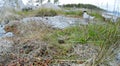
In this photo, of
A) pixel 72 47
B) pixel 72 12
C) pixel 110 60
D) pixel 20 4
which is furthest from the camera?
pixel 20 4

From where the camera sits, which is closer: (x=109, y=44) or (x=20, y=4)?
(x=109, y=44)

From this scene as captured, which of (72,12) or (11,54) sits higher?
(11,54)

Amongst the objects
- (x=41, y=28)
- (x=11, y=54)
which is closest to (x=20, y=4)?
(x=41, y=28)

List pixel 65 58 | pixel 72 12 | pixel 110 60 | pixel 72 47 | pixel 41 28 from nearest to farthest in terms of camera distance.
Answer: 1. pixel 110 60
2. pixel 65 58
3. pixel 72 47
4. pixel 41 28
5. pixel 72 12

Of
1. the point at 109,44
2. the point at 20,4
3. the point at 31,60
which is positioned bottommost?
the point at 20,4

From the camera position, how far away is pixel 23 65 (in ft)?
13.1

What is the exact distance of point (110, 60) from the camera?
3996 millimetres

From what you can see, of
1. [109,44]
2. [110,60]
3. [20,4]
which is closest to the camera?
[109,44]

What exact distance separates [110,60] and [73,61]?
477 millimetres

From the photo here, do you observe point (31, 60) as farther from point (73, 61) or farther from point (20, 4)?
point (20, 4)

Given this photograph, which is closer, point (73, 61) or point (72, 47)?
point (73, 61)

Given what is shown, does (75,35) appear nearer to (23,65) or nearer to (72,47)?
(72,47)

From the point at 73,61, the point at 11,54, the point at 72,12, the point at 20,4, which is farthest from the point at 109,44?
the point at 20,4

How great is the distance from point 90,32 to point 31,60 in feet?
4.50
